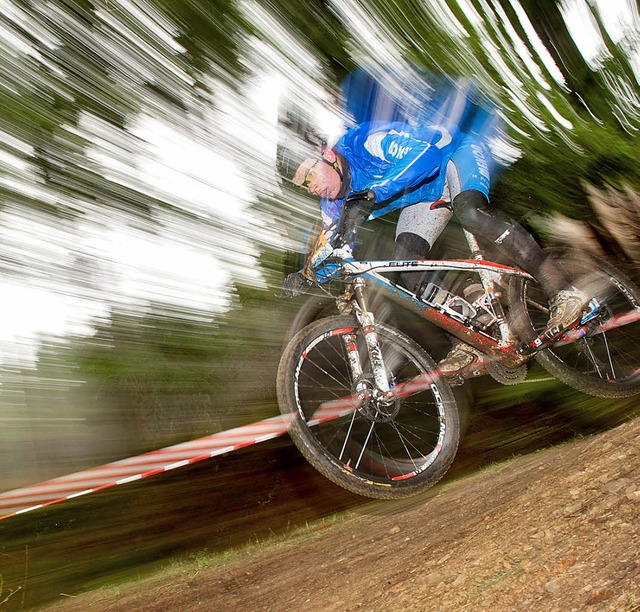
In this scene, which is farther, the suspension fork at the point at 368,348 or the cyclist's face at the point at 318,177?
the suspension fork at the point at 368,348

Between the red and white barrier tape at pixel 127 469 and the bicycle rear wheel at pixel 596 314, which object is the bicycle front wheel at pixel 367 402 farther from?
the red and white barrier tape at pixel 127 469

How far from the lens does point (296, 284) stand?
3180 millimetres

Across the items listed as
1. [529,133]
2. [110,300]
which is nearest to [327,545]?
Result: [529,133]

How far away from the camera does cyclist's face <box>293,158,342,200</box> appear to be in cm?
283

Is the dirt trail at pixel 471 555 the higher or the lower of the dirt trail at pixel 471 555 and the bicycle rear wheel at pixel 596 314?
the lower

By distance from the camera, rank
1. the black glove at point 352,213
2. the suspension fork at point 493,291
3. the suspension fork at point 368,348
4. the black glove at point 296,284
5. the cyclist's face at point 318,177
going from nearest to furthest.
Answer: the black glove at point 352,213, the cyclist's face at point 318,177, the suspension fork at point 368,348, the black glove at point 296,284, the suspension fork at point 493,291

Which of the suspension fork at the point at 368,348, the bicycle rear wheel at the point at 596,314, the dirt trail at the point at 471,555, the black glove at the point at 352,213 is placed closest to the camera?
the dirt trail at the point at 471,555

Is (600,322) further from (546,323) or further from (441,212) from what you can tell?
(441,212)

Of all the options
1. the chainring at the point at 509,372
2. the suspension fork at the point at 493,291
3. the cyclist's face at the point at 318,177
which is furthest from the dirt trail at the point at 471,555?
the cyclist's face at the point at 318,177

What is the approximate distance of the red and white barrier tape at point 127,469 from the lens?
4.17 meters

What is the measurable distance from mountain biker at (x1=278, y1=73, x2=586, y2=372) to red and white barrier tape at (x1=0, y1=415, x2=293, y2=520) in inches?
78.3

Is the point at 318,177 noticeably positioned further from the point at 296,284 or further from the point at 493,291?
the point at 493,291

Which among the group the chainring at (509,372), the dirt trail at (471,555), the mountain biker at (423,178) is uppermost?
the mountain biker at (423,178)

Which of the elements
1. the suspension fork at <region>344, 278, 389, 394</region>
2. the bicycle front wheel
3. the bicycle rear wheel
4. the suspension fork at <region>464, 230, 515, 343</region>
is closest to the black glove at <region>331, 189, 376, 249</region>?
the suspension fork at <region>344, 278, 389, 394</region>
